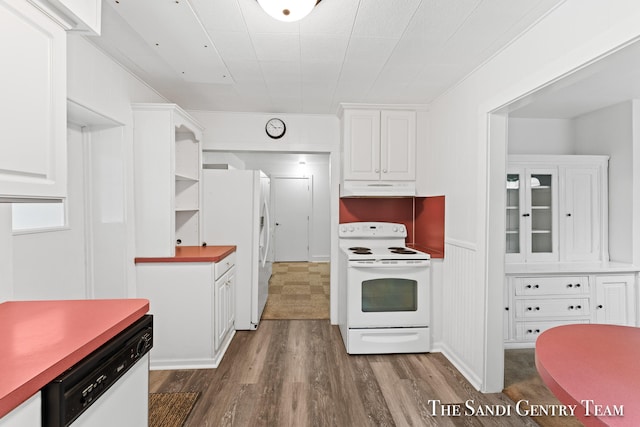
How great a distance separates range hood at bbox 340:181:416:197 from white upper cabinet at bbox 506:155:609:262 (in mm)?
933

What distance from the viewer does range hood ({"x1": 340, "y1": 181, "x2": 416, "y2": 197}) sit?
126 inches

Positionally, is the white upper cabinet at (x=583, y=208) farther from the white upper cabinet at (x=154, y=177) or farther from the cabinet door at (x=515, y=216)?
the white upper cabinet at (x=154, y=177)

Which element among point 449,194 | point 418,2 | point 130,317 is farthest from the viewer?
point 449,194

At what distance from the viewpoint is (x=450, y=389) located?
2350 mm

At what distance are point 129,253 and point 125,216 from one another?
29 centimetres

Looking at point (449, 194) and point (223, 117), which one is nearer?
point (449, 194)

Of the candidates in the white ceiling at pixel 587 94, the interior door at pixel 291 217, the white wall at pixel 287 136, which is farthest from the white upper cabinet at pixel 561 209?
the interior door at pixel 291 217

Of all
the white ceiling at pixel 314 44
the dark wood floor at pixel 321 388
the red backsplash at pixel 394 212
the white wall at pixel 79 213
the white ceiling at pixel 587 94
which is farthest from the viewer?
the red backsplash at pixel 394 212

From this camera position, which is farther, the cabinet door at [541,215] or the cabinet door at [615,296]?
the cabinet door at [541,215]

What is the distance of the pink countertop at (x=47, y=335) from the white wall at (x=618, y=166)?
398cm

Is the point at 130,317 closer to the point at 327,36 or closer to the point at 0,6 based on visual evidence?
A: the point at 0,6

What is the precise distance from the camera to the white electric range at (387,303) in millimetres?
2877

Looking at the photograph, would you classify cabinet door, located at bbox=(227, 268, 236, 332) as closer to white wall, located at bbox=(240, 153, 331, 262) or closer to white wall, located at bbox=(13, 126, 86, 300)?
white wall, located at bbox=(13, 126, 86, 300)

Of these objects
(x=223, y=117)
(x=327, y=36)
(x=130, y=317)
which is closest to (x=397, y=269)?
(x=327, y=36)
